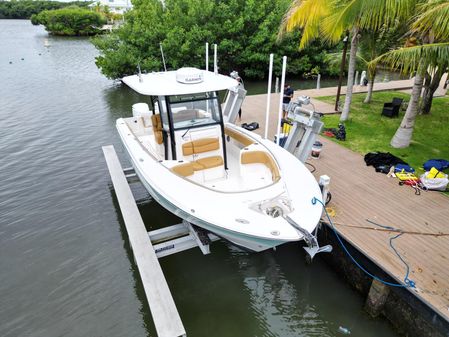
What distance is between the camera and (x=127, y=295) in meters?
5.51

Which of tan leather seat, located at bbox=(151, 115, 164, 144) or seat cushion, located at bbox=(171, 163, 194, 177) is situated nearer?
seat cushion, located at bbox=(171, 163, 194, 177)

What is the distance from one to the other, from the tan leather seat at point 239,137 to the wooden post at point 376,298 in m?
3.51

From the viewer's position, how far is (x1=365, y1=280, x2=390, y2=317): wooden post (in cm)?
474

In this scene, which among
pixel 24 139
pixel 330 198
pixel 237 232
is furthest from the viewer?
pixel 24 139

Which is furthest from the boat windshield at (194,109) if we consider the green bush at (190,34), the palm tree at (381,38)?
the green bush at (190,34)

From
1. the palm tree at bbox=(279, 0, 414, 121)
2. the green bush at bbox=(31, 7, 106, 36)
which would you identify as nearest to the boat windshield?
the palm tree at bbox=(279, 0, 414, 121)

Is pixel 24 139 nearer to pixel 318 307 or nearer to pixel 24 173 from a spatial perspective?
pixel 24 173

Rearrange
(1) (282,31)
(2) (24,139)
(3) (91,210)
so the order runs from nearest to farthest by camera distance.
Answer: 1. (3) (91,210)
2. (1) (282,31)
3. (2) (24,139)

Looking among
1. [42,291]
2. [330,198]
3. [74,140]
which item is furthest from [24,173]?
[330,198]

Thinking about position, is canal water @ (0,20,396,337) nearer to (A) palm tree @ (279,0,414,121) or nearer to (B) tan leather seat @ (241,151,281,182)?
(B) tan leather seat @ (241,151,281,182)

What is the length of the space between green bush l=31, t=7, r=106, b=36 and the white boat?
44999 mm

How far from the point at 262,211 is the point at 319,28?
282 inches

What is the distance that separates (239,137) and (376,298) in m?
4.06

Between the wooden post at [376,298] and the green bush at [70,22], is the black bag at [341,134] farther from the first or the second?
the green bush at [70,22]
